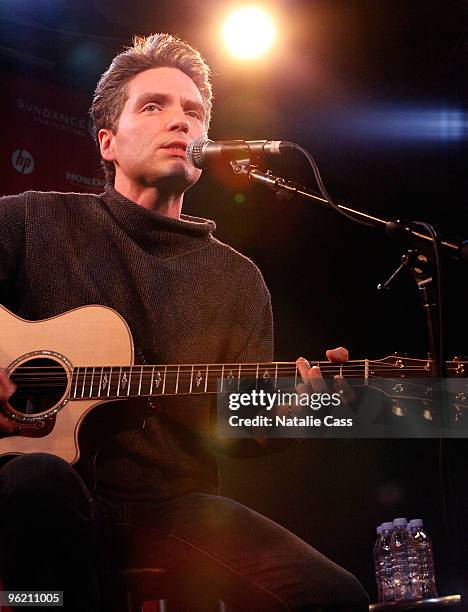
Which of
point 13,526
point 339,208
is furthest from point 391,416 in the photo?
Answer: point 13,526

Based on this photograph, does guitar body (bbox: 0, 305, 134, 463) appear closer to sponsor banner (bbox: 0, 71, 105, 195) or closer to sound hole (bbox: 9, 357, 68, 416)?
sound hole (bbox: 9, 357, 68, 416)

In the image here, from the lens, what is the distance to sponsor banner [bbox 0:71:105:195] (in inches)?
132

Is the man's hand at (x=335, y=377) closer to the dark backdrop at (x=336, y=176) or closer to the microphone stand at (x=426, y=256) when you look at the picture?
the microphone stand at (x=426, y=256)

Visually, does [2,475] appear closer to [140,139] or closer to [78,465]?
[78,465]

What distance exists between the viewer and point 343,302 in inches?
137

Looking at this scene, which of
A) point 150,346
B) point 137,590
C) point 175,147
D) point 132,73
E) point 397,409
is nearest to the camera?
point 397,409

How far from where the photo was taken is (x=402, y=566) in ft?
12.1

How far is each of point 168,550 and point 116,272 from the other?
92 centimetres

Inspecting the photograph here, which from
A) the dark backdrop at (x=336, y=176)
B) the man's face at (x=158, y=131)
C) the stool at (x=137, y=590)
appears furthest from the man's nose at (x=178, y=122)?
the stool at (x=137, y=590)

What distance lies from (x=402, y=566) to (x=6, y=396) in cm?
260

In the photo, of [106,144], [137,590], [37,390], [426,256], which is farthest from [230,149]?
[137,590]

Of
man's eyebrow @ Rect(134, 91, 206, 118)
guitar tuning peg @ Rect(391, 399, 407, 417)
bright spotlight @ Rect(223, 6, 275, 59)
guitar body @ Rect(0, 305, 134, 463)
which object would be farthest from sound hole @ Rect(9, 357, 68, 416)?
bright spotlight @ Rect(223, 6, 275, 59)

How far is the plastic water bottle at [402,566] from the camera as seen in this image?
11.6 feet

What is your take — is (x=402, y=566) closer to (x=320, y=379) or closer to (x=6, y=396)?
(x=320, y=379)
